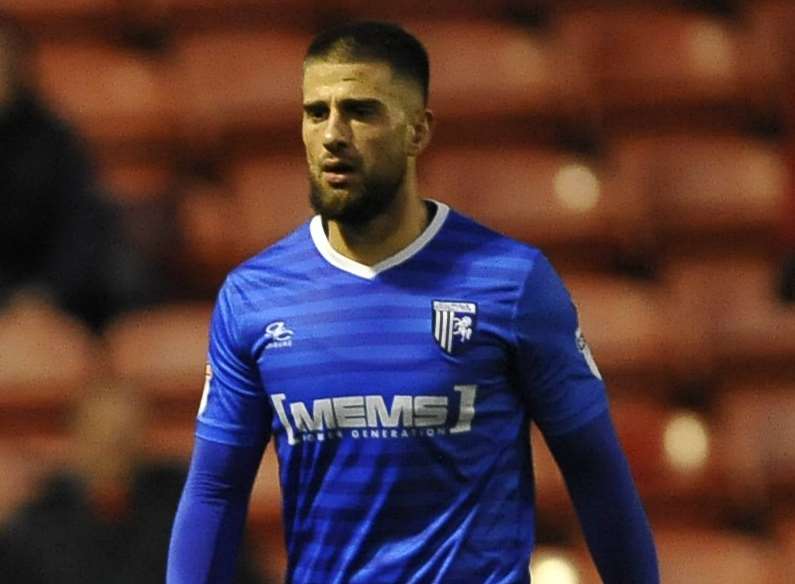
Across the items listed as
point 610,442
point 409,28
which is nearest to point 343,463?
point 610,442

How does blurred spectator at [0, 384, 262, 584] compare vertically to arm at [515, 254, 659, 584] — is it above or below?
below

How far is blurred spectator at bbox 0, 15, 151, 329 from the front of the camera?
483 cm

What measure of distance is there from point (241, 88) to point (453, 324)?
2472mm

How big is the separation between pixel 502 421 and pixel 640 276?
7.48 ft

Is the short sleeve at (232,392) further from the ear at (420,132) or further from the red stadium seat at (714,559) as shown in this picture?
the red stadium seat at (714,559)

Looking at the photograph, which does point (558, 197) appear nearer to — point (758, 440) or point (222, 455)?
point (758, 440)

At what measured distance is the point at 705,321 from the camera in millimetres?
5078

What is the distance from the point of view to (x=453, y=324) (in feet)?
9.50

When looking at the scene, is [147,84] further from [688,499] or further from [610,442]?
[610,442]

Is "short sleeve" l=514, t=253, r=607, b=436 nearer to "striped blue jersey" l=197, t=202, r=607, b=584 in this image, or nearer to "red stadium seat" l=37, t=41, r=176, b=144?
"striped blue jersey" l=197, t=202, r=607, b=584

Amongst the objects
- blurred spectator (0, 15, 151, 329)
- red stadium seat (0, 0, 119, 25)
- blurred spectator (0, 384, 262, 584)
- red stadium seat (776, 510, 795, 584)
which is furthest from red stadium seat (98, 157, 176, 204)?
red stadium seat (776, 510, 795, 584)

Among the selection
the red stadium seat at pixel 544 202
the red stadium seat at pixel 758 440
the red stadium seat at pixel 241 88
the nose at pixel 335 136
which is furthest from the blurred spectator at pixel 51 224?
the nose at pixel 335 136

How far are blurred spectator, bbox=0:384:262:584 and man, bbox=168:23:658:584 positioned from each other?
1.31 metres

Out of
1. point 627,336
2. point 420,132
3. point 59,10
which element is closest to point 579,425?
point 420,132
